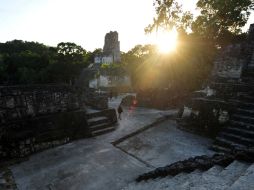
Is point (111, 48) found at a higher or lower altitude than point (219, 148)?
higher

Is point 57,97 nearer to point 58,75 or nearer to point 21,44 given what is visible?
point 58,75

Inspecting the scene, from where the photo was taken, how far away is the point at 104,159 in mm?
7191

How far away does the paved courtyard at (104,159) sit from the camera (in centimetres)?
601

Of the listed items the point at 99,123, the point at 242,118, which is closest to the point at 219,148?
the point at 242,118

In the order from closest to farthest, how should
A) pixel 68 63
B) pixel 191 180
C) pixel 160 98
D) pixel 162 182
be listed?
pixel 191 180, pixel 162 182, pixel 160 98, pixel 68 63

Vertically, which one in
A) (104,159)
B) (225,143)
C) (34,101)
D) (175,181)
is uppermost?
(34,101)

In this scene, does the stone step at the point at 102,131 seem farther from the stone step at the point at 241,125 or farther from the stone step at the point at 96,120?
the stone step at the point at 241,125

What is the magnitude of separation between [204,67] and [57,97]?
1265 cm

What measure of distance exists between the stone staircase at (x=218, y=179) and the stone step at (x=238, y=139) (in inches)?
115

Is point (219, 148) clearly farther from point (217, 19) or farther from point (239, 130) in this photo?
point (217, 19)

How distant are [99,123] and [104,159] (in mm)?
3038

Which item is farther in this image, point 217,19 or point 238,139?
point 217,19

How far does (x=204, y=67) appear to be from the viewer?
708 inches

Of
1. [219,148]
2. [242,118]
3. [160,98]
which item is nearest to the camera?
[219,148]
